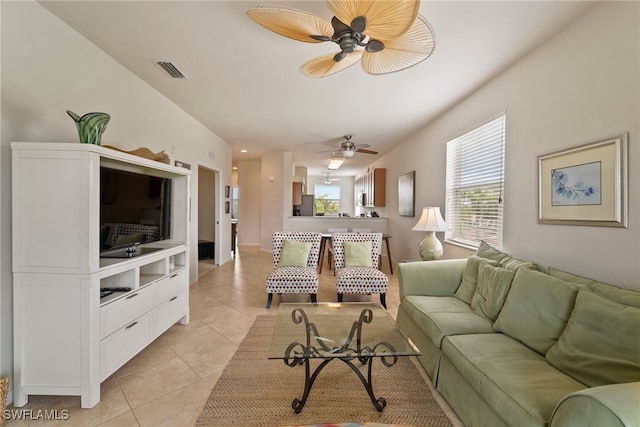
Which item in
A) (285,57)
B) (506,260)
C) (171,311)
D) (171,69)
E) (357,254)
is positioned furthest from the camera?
(357,254)

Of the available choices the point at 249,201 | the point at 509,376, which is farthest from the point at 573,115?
the point at 249,201

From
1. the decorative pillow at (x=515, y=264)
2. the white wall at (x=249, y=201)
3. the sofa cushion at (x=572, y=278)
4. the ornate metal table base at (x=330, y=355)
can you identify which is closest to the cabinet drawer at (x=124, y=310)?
the ornate metal table base at (x=330, y=355)

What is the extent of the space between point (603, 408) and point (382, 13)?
1.88 m

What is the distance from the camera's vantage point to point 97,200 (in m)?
1.77

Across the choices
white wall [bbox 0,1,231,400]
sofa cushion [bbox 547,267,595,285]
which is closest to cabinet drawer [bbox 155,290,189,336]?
white wall [bbox 0,1,231,400]

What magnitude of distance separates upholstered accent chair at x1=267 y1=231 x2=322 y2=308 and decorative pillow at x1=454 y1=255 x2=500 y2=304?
5.24 ft

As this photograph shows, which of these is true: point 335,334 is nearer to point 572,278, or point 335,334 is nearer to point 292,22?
point 572,278

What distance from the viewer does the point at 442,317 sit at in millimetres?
2049

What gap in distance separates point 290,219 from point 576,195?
221 inches

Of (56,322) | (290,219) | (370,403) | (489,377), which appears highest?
(290,219)

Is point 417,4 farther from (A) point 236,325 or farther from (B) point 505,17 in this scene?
(A) point 236,325

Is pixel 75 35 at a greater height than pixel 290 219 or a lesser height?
greater

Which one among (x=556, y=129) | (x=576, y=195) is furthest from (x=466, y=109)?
(x=576, y=195)

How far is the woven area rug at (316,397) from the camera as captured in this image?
5.47 ft
